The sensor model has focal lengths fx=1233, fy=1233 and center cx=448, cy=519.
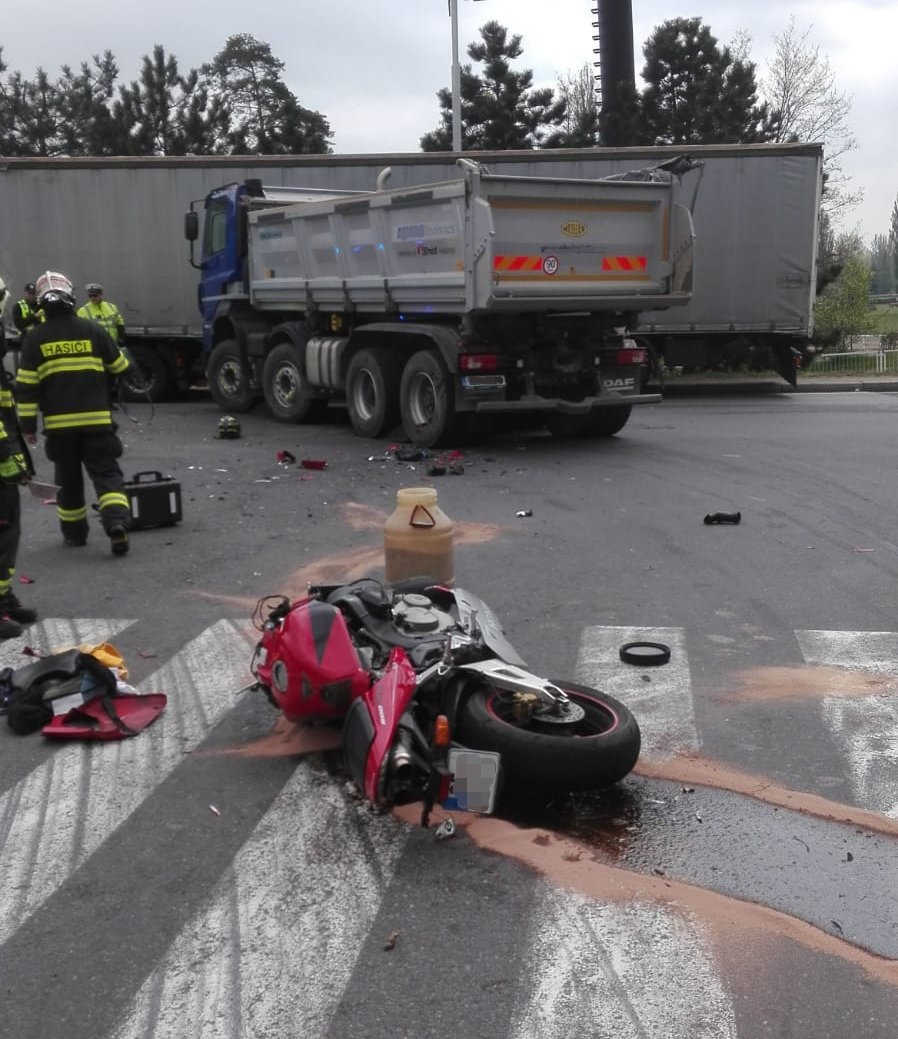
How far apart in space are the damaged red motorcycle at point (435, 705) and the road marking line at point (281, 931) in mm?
206

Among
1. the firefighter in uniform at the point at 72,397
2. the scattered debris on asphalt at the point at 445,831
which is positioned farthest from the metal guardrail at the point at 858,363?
the scattered debris on asphalt at the point at 445,831

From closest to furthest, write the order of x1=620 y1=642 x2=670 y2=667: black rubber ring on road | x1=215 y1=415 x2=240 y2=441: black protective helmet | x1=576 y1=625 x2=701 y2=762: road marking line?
x1=576 y1=625 x2=701 y2=762: road marking line
x1=620 y1=642 x2=670 y2=667: black rubber ring on road
x1=215 y1=415 x2=240 y2=441: black protective helmet

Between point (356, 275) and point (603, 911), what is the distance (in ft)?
37.7

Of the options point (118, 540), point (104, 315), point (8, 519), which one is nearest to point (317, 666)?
point (8, 519)

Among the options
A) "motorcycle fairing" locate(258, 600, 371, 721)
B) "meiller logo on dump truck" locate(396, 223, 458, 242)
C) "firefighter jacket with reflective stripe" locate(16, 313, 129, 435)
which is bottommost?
"motorcycle fairing" locate(258, 600, 371, 721)

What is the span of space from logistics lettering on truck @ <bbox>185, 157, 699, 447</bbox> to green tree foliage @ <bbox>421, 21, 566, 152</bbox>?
1148 inches

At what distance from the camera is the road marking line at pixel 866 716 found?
4531 millimetres

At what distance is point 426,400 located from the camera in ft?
45.3

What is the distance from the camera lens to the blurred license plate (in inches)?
161

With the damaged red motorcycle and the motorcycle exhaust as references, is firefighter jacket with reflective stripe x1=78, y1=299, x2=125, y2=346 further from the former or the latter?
the motorcycle exhaust

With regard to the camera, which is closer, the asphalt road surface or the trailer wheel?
the asphalt road surface

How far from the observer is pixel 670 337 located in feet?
66.8

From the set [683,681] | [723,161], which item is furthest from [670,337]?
[683,681]

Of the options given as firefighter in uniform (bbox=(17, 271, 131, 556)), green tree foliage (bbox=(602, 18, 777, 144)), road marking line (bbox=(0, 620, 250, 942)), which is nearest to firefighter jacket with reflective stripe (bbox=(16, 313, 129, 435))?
firefighter in uniform (bbox=(17, 271, 131, 556))
